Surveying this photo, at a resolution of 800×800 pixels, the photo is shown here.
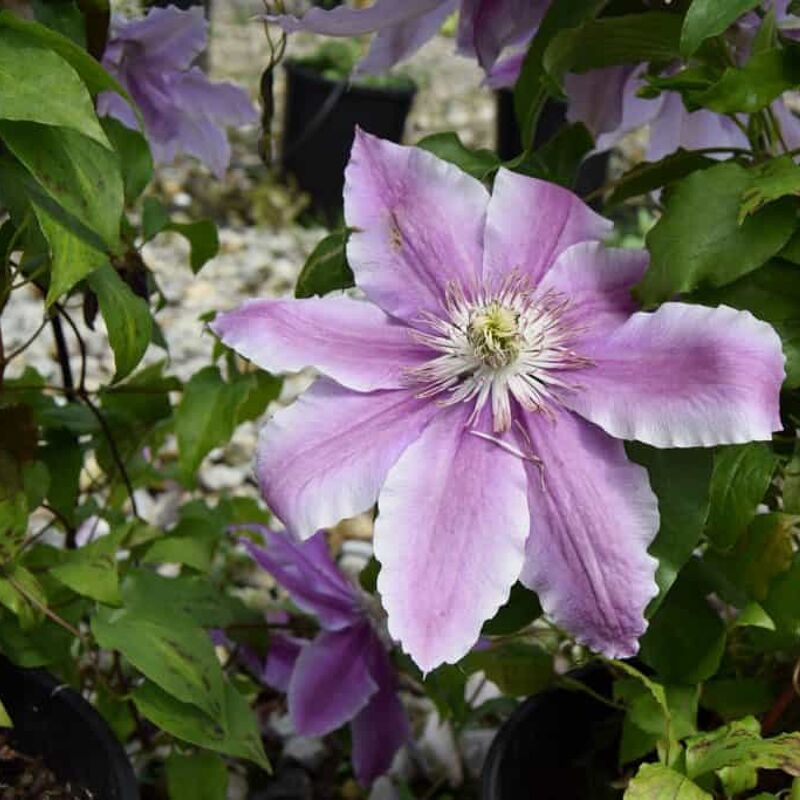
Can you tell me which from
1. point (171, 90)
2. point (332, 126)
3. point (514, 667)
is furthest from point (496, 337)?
point (332, 126)

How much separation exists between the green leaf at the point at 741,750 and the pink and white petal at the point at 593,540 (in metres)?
0.10

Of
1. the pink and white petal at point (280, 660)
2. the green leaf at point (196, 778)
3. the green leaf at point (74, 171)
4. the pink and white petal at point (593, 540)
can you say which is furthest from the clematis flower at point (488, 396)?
the pink and white petal at point (280, 660)

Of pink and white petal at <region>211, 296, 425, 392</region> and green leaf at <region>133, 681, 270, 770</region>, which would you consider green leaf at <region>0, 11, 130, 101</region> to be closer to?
pink and white petal at <region>211, 296, 425, 392</region>

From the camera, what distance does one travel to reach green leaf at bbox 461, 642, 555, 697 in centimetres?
103

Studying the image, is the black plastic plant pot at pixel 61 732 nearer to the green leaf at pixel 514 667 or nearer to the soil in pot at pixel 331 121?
the green leaf at pixel 514 667

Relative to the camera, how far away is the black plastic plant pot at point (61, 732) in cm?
98

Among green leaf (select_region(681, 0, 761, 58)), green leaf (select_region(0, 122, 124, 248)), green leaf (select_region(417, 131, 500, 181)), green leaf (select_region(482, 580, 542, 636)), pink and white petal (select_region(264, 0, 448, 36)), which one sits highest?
pink and white petal (select_region(264, 0, 448, 36))

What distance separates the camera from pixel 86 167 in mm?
809

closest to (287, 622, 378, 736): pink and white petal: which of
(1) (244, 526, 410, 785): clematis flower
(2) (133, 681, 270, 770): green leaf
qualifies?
(1) (244, 526, 410, 785): clematis flower

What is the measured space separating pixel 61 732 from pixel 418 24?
1.84 feet

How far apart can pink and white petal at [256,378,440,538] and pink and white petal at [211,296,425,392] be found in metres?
0.02

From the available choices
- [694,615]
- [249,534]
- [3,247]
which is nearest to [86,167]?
[3,247]

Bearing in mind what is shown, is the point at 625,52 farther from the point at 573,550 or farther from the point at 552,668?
the point at 552,668

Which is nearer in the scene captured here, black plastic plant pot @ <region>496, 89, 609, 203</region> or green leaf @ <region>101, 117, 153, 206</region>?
green leaf @ <region>101, 117, 153, 206</region>
